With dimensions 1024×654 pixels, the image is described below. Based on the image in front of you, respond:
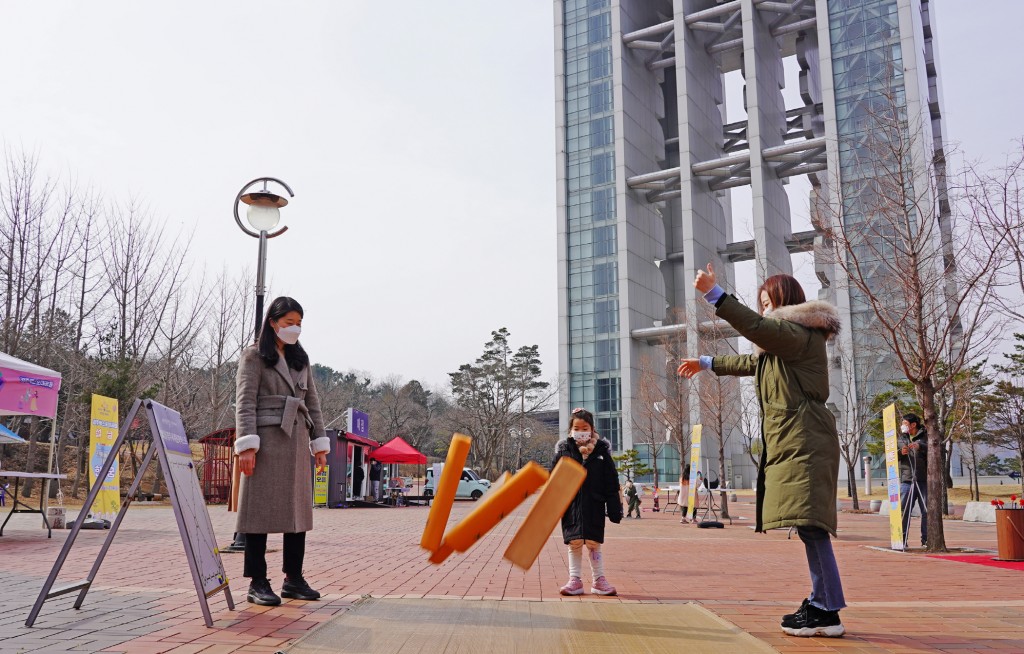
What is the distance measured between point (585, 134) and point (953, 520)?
49.8 m

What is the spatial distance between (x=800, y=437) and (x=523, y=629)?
1822 mm

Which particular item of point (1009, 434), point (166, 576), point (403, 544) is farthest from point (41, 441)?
point (1009, 434)

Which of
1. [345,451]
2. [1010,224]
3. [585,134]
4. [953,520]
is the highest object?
[585,134]

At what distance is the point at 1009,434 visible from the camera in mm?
32719

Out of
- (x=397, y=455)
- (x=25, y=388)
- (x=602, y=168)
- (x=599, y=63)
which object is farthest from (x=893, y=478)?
(x=599, y=63)

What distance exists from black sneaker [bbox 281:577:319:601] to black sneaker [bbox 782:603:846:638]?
308cm

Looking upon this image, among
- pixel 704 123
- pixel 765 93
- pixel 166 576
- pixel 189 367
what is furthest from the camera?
pixel 704 123

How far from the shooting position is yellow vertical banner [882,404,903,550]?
10.9 meters

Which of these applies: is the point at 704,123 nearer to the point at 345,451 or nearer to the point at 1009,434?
the point at 1009,434

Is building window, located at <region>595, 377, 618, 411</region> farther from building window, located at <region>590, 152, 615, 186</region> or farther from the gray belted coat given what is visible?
the gray belted coat

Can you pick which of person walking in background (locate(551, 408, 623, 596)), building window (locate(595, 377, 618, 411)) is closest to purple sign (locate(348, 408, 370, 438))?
person walking in background (locate(551, 408, 623, 596))

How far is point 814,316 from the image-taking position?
432 centimetres

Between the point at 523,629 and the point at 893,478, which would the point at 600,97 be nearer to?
the point at 893,478

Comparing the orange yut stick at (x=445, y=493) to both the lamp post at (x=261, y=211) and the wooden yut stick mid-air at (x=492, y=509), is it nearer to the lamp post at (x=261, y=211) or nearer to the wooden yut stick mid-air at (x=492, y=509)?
the wooden yut stick mid-air at (x=492, y=509)
